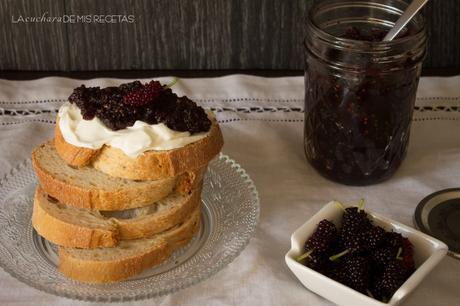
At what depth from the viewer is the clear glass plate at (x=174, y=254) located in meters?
1.41

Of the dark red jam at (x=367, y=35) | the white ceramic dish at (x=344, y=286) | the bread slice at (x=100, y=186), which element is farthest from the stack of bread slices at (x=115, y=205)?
the dark red jam at (x=367, y=35)

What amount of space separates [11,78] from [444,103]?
4.01 feet

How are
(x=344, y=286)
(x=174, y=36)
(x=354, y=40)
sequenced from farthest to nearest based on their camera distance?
1. (x=174, y=36)
2. (x=354, y=40)
3. (x=344, y=286)

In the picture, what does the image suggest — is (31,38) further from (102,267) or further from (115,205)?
(102,267)

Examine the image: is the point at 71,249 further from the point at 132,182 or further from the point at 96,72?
the point at 96,72

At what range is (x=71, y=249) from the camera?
1.47 m

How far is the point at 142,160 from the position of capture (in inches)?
58.8

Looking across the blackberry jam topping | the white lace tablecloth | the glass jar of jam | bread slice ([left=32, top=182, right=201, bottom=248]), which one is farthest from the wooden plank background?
bread slice ([left=32, top=182, right=201, bottom=248])

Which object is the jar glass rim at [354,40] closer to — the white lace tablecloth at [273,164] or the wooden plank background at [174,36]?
the white lace tablecloth at [273,164]

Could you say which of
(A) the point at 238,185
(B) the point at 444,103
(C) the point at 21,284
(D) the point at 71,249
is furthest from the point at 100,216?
(B) the point at 444,103

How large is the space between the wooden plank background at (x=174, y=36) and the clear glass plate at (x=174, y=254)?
58 cm

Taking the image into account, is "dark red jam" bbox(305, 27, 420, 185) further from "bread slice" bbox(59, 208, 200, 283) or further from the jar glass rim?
"bread slice" bbox(59, 208, 200, 283)

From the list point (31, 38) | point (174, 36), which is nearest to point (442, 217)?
point (174, 36)

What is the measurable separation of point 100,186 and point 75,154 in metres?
0.09
